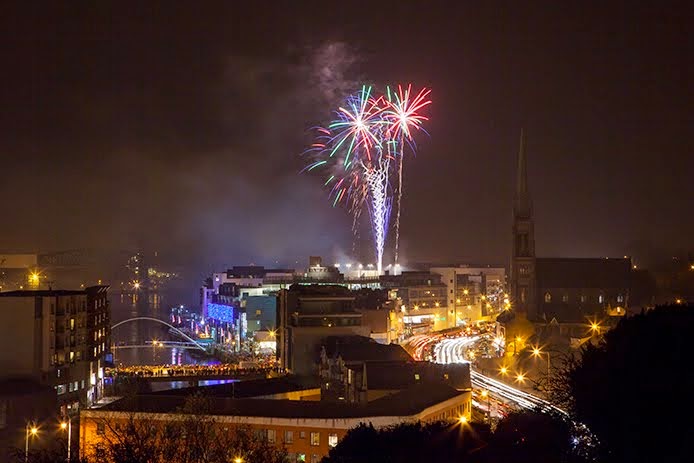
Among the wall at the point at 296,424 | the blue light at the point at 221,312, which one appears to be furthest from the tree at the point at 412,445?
the blue light at the point at 221,312

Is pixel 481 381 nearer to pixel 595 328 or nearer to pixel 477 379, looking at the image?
pixel 477 379

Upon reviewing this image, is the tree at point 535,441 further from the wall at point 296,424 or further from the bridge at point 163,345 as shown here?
the bridge at point 163,345

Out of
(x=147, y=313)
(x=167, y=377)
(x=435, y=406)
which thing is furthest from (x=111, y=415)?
(x=147, y=313)

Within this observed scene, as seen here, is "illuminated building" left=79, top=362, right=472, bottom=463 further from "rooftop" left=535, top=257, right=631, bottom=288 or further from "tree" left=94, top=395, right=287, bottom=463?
"rooftop" left=535, top=257, right=631, bottom=288

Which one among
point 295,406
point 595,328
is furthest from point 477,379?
point 295,406

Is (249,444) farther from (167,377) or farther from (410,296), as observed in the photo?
(410,296)

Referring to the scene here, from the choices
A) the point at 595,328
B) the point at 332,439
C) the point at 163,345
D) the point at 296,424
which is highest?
the point at 595,328
